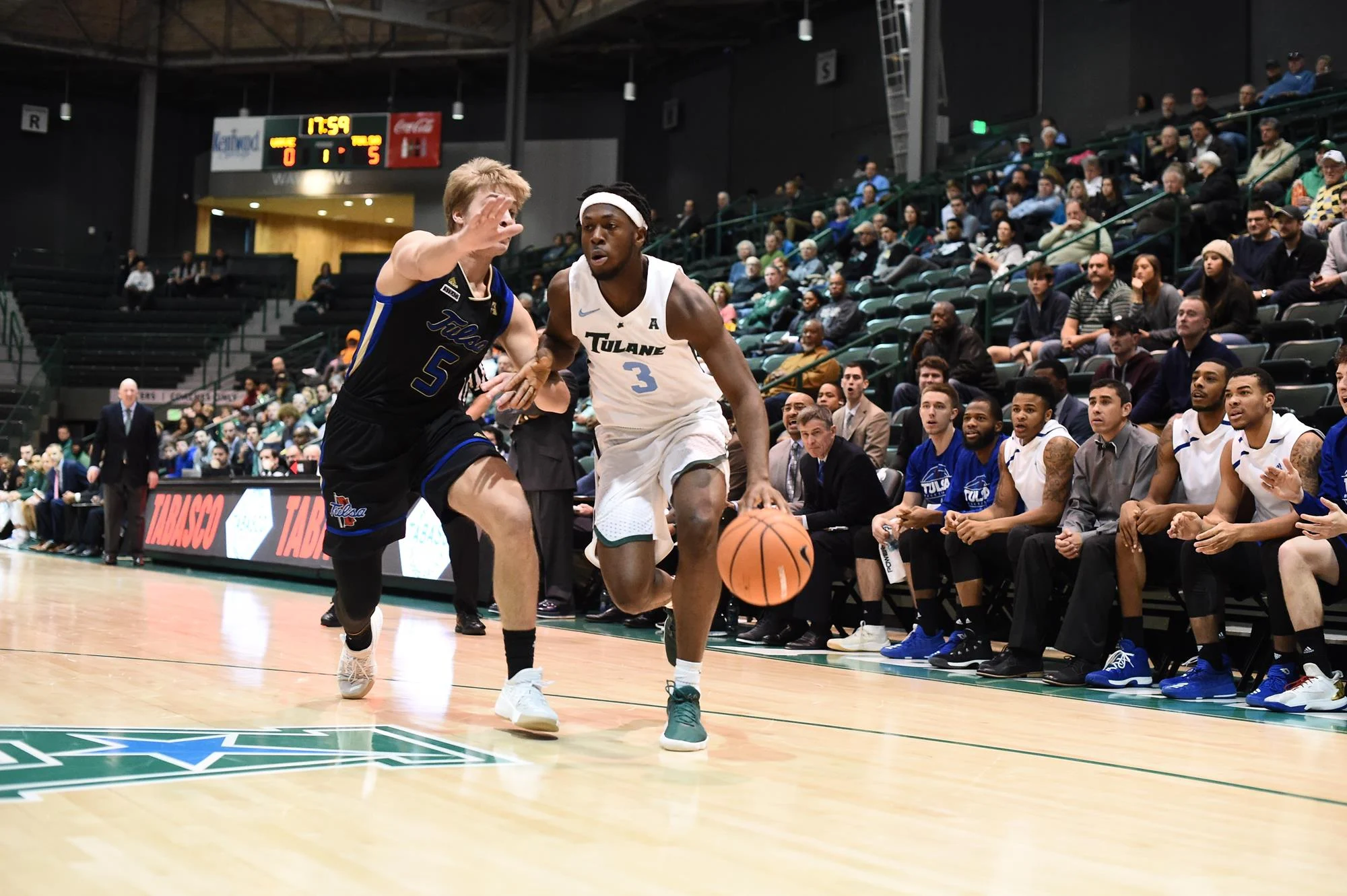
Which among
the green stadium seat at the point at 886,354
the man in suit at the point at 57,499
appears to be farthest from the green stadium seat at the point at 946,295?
the man in suit at the point at 57,499

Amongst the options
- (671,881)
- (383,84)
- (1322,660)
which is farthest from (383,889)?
(383,84)

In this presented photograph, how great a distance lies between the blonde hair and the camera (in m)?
4.08

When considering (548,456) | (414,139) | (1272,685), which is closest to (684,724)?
(1272,685)

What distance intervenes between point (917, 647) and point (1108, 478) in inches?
56.4

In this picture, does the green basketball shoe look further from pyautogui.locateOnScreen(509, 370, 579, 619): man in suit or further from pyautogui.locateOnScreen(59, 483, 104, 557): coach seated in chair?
pyautogui.locateOnScreen(59, 483, 104, 557): coach seated in chair

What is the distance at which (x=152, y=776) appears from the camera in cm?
294

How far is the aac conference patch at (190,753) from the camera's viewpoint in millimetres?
2912

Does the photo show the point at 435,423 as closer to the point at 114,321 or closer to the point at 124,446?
the point at 124,446

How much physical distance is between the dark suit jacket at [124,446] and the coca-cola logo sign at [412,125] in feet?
51.6

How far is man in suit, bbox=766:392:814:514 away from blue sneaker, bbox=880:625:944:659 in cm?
111

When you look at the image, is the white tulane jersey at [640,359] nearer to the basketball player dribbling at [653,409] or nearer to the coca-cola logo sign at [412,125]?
the basketball player dribbling at [653,409]

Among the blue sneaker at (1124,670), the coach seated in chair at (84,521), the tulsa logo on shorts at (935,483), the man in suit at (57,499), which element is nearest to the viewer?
the blue sneaker at (1124,670)

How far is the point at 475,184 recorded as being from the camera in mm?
4082

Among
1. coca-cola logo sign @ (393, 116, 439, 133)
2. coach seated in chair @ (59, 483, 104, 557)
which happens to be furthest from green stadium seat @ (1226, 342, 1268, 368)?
coca-cola logo sign @ (393, 116, 439, 133)
